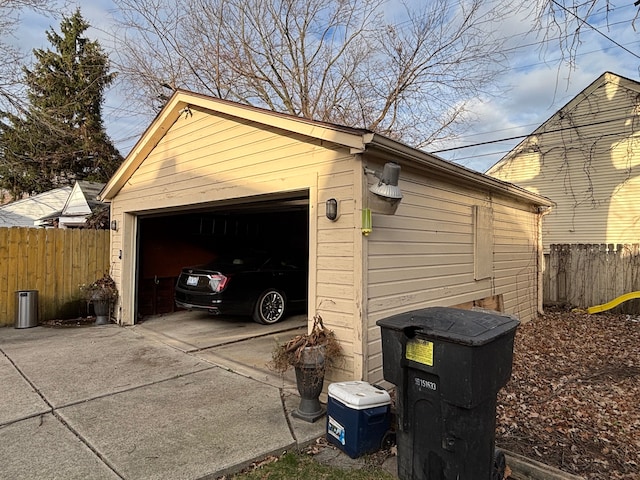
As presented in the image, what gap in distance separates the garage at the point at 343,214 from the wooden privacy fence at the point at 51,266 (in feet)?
1.78

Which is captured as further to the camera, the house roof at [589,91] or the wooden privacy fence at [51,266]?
the house roof at [589,91]

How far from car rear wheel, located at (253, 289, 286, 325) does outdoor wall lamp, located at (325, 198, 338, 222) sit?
12.8 feet

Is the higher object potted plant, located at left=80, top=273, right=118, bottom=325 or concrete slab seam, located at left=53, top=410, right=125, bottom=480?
potted plant, located at left=80, top=273, right=118, bottom=325

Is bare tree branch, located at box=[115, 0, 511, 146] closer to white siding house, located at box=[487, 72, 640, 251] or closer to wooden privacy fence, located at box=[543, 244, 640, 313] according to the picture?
white siding house, located at box=[487, 72, 640, 251]

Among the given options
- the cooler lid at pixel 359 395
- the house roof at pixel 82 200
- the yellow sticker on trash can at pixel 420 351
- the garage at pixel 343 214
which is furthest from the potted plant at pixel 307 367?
the house roof at pixel 82 200

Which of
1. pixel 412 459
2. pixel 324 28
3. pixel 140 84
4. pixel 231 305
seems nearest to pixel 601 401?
pixel 412 459

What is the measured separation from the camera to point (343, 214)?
158 inches

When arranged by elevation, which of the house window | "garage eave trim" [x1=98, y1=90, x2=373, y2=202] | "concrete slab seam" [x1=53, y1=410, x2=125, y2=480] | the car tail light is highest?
"garage eave trim" [x1=98, y1=90, x2=373, y2=202]

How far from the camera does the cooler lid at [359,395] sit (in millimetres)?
2938

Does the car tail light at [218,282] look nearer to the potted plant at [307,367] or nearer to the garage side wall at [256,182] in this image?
the garage side wall at [256,182]

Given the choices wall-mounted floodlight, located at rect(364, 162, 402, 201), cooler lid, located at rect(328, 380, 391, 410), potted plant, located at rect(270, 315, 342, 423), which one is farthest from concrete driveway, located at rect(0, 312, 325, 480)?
wall-mounted floodlight, located at rect(364, 162, 402, 201)

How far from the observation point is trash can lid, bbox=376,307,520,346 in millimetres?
2275

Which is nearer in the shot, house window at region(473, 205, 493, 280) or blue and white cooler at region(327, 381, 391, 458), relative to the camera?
blue and white cooler at region(327, 381, 391, 458)

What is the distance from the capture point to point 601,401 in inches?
154
